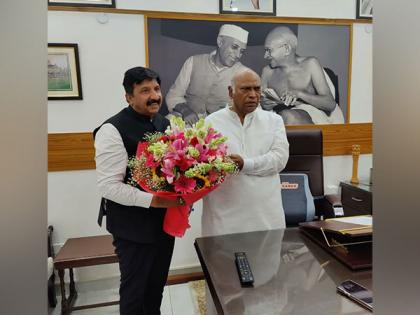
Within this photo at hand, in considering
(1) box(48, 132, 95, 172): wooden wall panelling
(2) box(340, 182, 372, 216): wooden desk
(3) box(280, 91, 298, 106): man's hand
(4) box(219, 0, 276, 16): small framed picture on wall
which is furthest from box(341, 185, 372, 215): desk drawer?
(1) box(48, 132, 95, 172): wooden wall panelling

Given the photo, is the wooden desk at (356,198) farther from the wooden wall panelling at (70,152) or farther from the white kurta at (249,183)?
the wooden wall panelling at (70,152)

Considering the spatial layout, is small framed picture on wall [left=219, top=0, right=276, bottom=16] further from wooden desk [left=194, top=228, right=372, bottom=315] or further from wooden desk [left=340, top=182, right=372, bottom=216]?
wooden desk [left=194, top=228, right=372, bottom=315]

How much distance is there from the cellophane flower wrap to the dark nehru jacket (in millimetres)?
64

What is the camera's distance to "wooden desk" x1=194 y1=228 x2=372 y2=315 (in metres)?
0.92

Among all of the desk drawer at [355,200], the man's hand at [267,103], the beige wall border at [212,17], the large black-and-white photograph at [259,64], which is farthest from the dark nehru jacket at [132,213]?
the desk drawer at [355,200]

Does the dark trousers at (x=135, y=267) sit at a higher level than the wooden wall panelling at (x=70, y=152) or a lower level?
lower

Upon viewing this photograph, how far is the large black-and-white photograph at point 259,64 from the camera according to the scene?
2.79 meters

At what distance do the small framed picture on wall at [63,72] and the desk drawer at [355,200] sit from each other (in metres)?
2.55

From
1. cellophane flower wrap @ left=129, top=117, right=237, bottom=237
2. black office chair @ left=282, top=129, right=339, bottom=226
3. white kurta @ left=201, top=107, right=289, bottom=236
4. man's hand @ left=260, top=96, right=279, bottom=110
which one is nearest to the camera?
cellophane flower wrap @ left=129, top=117, right=237, bottom=237

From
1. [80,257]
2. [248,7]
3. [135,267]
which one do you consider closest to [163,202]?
[135,267]

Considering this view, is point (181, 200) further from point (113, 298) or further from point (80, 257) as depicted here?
point (113, 298)
